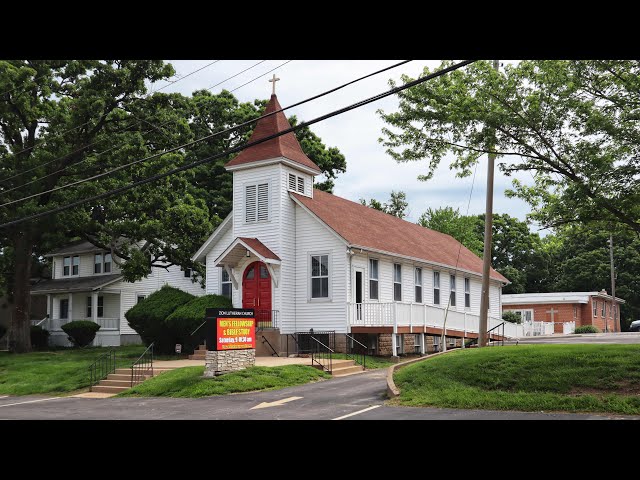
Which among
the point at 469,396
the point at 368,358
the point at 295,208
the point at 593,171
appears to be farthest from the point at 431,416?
the point at 295,208

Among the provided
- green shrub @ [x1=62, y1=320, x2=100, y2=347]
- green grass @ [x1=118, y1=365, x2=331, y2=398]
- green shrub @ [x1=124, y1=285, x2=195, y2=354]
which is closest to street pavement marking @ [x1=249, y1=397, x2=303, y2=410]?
green grass @ [x1=118, y1=365, x2=331, y2=398]

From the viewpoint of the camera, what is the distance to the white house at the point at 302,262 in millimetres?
27141

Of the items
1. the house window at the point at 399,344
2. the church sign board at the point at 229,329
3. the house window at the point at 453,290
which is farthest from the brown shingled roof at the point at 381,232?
the church sign board at the point at 229,329

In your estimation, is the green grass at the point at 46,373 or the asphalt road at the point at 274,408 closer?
the asphalt road at the point at 274,408

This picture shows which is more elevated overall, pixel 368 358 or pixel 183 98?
pixel 183 98

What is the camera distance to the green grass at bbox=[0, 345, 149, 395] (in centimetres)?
2262

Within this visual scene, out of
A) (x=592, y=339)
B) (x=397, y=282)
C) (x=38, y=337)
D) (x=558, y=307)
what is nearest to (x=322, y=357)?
(x=397, y=282)

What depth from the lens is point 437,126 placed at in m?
18.3

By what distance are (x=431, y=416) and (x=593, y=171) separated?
273 inches

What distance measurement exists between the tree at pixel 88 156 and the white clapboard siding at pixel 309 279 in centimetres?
807

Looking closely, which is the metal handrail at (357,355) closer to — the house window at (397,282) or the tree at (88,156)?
the house window at (397,282)

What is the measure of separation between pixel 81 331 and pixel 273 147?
20371 millimetres

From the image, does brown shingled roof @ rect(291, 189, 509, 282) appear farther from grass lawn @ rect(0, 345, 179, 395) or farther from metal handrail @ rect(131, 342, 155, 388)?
metal handrail @ rect(131, 342, 155, 388)
